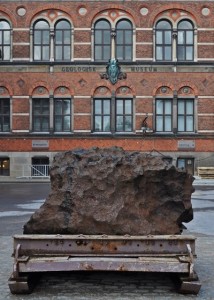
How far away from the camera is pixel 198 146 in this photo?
35.1 m

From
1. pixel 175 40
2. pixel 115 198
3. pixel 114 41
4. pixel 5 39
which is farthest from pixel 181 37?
pixel 115 198

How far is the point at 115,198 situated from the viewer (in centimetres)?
738

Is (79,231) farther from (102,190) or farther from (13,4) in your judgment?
(13,4)

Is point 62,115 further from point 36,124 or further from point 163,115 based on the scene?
point 163,115

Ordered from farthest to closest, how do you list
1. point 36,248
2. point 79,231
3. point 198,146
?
point 198,146 → point 79,231 → point 36,248

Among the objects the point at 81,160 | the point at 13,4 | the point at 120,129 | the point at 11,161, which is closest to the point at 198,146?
the point at 120,129

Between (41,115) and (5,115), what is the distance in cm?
224

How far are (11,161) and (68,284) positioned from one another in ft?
93.9

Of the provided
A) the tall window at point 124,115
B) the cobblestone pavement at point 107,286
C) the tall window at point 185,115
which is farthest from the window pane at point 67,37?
the cobblestone pavement at point 107,286

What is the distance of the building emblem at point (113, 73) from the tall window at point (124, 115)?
141cm

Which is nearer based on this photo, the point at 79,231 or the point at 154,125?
the point at 79,231

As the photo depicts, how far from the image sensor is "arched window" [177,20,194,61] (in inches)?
1403

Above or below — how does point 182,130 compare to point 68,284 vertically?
above

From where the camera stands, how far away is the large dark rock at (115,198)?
729 centimetres
